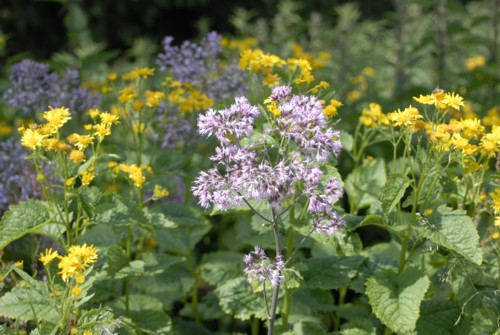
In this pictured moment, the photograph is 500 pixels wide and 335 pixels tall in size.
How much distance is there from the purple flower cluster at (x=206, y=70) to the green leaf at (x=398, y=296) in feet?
4.20

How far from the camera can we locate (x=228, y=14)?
9.52 metres

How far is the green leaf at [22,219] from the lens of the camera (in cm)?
243

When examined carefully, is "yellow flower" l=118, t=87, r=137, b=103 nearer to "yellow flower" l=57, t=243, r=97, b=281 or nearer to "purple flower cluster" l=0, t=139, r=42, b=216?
"purple flower cluster" l=0, t=139, r=42, b=216

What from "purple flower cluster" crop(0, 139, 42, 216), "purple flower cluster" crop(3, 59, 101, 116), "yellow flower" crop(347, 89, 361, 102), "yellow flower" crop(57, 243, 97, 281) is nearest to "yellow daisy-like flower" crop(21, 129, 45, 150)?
"yellow flower" crop(57, 243, 97, 281)

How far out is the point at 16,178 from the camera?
10.4ft

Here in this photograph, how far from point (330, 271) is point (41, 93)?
6.04ft

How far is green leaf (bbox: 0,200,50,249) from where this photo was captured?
2430 millimetres

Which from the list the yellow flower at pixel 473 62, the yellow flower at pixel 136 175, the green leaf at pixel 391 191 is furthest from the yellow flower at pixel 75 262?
the yellow flower at pixel 473 62

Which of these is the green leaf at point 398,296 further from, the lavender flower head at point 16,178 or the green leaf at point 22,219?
the lavender flower head at point 16,178

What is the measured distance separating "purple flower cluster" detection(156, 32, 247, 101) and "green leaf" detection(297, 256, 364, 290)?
1026mm

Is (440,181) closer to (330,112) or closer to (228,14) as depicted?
(330,112)

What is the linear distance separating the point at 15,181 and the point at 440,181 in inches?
78.2

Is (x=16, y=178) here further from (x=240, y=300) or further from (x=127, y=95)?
(x=240, y=300)

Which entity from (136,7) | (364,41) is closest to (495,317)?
(364,41)
